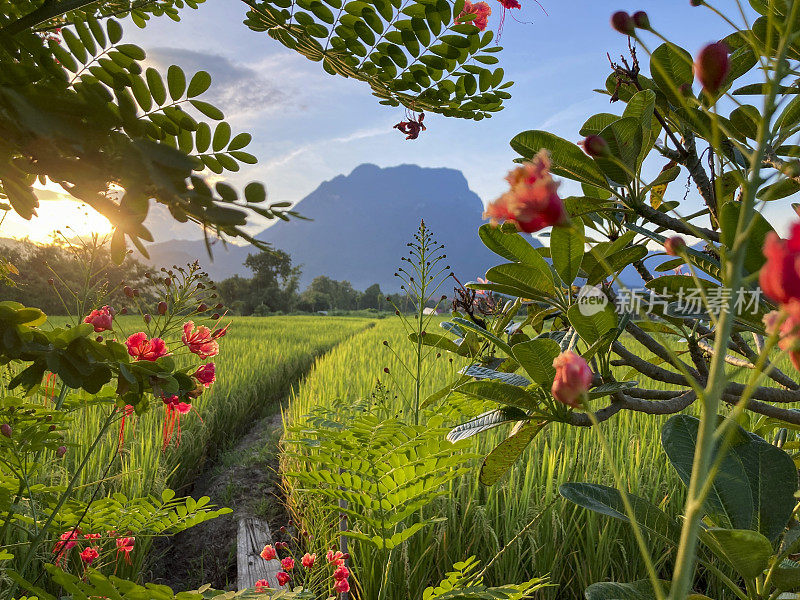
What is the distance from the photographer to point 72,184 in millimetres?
531

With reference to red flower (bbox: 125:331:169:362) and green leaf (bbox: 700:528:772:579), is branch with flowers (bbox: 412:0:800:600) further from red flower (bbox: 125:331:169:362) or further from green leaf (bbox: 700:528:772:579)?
red flower (bbox: 125:331:169:362)

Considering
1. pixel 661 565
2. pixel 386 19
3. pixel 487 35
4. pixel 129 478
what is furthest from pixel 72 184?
pixel 129 478

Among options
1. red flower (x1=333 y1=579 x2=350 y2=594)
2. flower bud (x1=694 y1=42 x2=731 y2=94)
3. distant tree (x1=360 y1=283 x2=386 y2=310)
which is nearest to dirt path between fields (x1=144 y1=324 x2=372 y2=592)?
red flower (x1=333 y1=579 x2=350 y2=594)

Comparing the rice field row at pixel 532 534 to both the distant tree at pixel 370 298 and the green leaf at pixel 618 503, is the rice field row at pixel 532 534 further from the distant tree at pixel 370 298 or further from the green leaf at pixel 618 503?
the distant tree at pixel 370 298

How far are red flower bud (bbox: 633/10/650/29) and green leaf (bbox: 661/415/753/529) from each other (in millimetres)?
521

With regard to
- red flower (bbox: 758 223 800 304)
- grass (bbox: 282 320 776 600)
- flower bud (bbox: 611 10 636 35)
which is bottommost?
grass (bbox: 282 320 776 600)

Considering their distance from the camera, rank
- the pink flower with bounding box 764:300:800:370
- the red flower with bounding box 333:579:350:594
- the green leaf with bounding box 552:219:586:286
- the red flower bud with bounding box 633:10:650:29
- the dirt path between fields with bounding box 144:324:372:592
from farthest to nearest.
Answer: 1. the dirt path between fields with bounding box 144:324:372:592
2. the red flower with bounding box 333:579:350:594
3. the green leaf with bounding box 552:219:586:286
4. the red flower bud with bounding box 633:10:650:29
5. the pink flower with bounding box 764:300:800:370

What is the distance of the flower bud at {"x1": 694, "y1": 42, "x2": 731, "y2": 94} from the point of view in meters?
0.42

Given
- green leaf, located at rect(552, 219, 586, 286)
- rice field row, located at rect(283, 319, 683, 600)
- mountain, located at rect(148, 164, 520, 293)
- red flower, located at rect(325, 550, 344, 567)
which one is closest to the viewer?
green leaf, located at rect(552, 219, 586, 286)

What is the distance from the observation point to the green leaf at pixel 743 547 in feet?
1.76

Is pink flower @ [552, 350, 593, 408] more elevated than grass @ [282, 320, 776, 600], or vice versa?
pink flower @ [552, 350, 593, 408]

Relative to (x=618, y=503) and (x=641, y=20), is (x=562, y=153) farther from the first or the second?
(x=618, y=503)

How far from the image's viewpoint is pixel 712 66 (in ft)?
1.38

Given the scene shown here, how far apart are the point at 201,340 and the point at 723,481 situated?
1.34m
